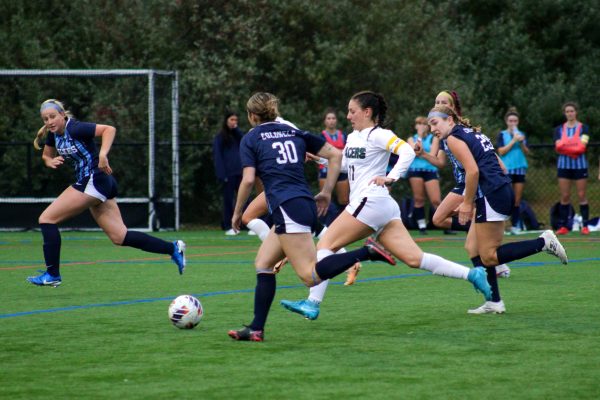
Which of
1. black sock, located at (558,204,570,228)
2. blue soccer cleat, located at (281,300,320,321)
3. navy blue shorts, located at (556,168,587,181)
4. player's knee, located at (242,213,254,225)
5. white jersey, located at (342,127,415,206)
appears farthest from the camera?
black sock, located at (558,204,570,228)

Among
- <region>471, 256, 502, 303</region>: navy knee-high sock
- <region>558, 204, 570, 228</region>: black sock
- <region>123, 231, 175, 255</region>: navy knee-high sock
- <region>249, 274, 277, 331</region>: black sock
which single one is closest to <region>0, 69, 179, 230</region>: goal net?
<region>558, 204, 570, 228</region>: black sock

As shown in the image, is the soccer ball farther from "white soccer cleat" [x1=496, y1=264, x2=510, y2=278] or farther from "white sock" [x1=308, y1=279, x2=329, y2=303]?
"white soccer cleat" [x1=496, y1=264, x2=510, y2=278]

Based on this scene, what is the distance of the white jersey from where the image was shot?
8.91 meters

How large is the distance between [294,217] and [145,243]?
168 inches

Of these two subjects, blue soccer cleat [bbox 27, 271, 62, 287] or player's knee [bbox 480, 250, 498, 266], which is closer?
player's knee [bbox 480, 250, 498, 266]

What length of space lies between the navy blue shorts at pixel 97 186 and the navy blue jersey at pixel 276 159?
12.8 ft

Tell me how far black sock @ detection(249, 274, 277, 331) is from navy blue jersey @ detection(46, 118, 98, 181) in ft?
14.0

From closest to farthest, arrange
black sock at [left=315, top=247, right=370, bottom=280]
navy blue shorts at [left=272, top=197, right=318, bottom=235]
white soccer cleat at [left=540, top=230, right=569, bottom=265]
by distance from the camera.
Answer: navy blue shorts at [left=272, top=197, right=318, bottom=235] < black sock at [left=315, top=247, right=370, bottom=280] < white soccer cleat at [left=540, top=230, right=569, bottom=265]

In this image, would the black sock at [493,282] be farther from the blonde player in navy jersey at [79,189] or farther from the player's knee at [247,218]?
the blonde player in navy jersey at [79,189]

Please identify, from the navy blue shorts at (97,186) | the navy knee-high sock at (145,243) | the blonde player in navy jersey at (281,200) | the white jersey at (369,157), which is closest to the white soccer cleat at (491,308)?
the white jersey at (369,157)

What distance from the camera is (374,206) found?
885 centimetres

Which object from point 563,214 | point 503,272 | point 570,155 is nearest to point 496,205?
point 503,272

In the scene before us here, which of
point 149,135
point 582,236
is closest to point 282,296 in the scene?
point 582,236

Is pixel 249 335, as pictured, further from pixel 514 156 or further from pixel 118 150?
pixel 118 150
